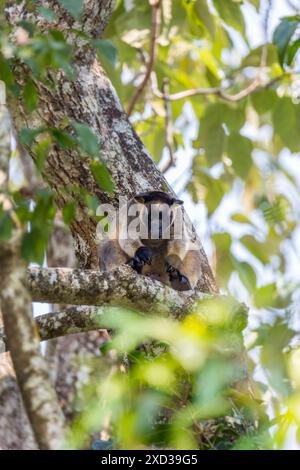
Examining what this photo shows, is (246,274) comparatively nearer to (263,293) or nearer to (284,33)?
(263,293)

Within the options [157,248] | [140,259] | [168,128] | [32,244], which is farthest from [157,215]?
[32,244]

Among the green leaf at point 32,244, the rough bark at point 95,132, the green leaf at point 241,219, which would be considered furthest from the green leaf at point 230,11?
the green leaf at point 32,244

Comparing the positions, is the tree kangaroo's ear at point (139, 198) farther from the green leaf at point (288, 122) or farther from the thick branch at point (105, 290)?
the green leaf at point (288, 122)

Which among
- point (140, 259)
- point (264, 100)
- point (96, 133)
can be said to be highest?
point (264, 100)

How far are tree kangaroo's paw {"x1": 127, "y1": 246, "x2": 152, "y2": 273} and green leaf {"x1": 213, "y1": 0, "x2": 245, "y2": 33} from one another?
2.23 meters

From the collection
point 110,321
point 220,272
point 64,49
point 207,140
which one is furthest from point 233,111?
point 110,321

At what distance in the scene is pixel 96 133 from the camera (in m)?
5.55

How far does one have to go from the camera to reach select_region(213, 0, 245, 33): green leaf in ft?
22.8

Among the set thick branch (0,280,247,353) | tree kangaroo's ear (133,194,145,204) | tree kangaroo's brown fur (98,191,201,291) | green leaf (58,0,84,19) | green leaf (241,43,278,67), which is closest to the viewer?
green leaf (58,0,84,19)

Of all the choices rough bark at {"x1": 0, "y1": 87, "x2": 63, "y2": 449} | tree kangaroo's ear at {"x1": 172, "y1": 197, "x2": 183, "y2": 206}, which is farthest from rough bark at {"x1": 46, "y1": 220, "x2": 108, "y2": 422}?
rough bark at {"x1": 0, "y1": 87, "x2": 63, "y2": 449}

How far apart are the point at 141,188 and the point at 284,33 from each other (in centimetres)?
135

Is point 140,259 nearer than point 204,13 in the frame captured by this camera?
Yes

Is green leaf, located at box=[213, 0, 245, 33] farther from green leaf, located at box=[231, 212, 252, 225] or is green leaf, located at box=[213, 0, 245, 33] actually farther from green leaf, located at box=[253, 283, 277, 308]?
green leaf, located at box=[253, 283, 277, 308]
